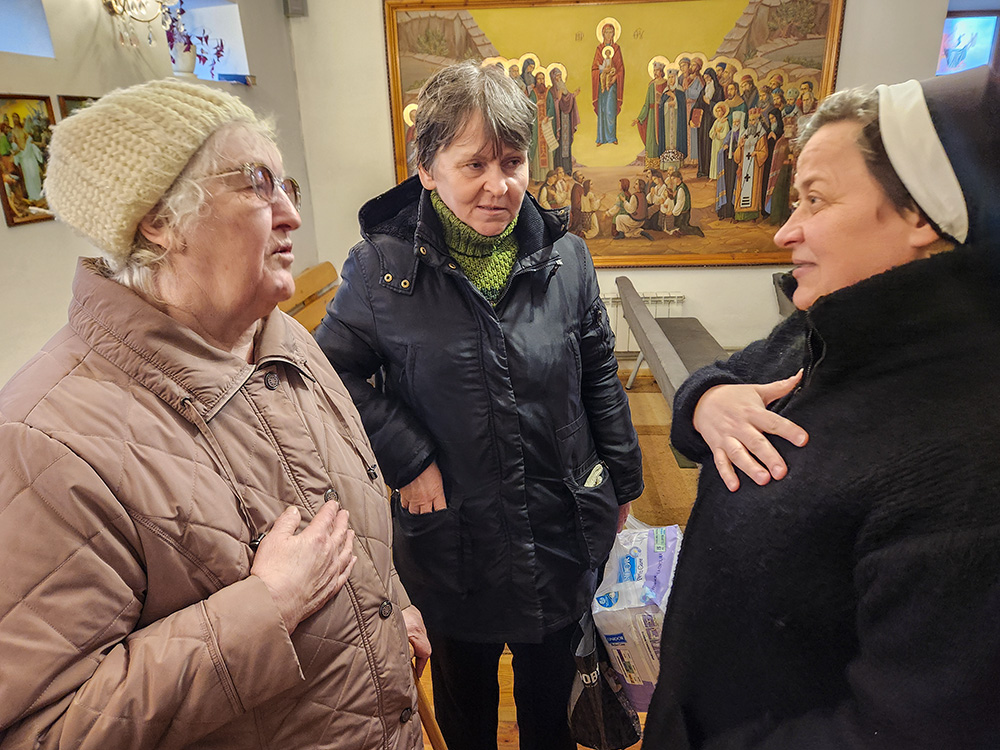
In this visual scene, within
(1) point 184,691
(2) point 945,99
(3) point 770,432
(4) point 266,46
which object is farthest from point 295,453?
(4) point 266,46

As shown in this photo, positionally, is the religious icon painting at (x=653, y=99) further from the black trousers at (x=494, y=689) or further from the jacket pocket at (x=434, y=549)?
the black trousers at (x=494, y=689)

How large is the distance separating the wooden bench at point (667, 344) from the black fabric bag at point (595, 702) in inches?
27.9

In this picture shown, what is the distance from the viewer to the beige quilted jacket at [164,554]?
0.74 m

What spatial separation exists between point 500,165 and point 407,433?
634 mm

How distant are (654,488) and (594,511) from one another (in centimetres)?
220

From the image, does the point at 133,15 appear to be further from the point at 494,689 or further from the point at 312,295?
the point at 494,689

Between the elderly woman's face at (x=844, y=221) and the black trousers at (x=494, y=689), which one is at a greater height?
the elderly woman's face at (x=844, y=221)

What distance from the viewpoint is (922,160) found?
70 centimetres

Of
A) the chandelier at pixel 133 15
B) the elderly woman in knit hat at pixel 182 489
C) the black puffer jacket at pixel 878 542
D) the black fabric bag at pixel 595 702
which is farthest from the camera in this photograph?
the chandelier at pixel 133 15

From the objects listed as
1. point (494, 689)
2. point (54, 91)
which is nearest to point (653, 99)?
point (54, 91)

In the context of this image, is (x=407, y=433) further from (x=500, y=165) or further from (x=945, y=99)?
(x=945, y=99)

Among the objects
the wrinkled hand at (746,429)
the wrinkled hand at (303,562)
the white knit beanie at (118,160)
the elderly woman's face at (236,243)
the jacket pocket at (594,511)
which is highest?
the white knit beanie at (118,160)

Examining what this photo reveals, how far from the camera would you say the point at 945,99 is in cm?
69

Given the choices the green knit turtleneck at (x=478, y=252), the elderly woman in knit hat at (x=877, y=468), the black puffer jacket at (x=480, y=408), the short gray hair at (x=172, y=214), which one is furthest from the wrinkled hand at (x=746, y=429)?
the short gray hair at (x=172, y=214)
